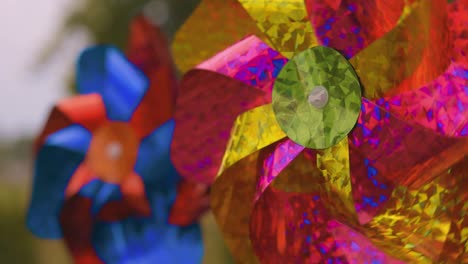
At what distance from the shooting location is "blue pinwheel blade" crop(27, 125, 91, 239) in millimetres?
1174

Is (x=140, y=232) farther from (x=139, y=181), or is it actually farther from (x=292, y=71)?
(x=292, y=71)

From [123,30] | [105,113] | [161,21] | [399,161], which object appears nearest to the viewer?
[399,161]

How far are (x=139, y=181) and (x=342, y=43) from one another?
1.66 feet

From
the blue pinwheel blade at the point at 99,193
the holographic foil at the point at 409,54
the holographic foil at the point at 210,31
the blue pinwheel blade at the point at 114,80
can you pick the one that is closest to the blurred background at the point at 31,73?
the blue pinwheel blade at the point at 114,80

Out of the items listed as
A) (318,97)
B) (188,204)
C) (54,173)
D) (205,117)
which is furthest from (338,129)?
(54,173)

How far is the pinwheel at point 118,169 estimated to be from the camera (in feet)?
3.56

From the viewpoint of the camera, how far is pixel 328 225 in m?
0.74

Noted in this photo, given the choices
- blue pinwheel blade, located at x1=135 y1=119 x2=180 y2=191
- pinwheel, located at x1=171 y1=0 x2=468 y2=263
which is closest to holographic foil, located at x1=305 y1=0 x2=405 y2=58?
pinwheel, located at x1=171 y1=0 x2=468 y2=263

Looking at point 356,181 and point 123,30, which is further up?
point 356,181

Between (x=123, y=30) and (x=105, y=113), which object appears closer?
(x=105, y=113)

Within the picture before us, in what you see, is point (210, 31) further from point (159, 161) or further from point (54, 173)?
point (54, 173)

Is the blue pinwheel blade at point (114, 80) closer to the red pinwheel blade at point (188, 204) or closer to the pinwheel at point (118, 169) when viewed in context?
the pinwheel at point (118, 169)

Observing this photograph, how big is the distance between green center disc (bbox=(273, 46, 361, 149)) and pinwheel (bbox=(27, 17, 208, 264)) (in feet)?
1.15

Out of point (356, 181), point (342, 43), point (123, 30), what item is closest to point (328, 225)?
point (356, 181)
